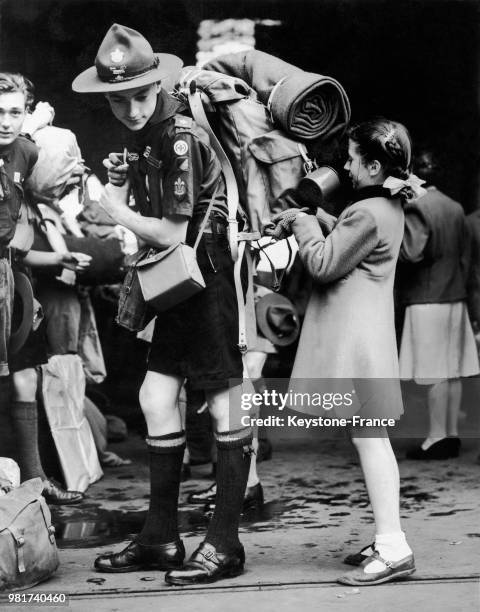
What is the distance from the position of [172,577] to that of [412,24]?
355cm

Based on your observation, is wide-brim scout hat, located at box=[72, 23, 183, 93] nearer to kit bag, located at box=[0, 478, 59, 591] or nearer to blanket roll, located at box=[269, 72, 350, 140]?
blanket roll, located at box=[269, 72, 350, 140]

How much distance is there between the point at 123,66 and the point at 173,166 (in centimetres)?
43

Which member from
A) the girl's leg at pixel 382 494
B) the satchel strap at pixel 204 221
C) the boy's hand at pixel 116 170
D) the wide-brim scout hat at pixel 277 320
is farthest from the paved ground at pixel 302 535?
the boy's hand at pixel 116 170

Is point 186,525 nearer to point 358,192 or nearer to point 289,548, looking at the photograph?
point 289,548

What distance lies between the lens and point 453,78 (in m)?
6.52

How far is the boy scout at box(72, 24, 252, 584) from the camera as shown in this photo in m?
4.16

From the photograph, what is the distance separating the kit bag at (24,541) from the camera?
403 centimetres

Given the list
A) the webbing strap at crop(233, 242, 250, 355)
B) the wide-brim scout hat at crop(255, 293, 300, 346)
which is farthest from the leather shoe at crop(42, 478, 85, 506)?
the webbing strap at crop(233, 242, 250, 355)

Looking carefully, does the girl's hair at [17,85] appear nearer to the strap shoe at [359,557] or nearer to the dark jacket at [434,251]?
the dark jacket at [434,251]

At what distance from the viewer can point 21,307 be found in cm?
539

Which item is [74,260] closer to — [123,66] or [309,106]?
[123,66]

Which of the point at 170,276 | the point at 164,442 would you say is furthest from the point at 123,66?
the point at 164,442

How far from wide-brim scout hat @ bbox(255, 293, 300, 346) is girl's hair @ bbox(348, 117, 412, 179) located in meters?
2.06

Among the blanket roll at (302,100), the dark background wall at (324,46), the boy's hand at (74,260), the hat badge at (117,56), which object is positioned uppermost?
the dark background wall at (324,46)
